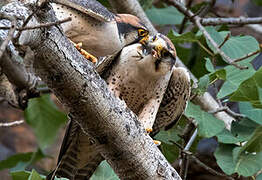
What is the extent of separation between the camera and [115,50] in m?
3.31

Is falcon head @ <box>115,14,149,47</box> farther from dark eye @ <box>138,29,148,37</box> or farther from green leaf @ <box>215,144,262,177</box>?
green leaf @ <box>215,144,262,177</box>

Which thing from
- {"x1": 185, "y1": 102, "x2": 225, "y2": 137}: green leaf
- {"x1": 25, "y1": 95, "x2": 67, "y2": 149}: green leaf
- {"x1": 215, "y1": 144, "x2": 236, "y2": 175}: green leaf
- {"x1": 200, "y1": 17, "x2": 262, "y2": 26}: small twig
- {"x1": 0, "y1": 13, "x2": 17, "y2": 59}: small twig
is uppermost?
{"x1": 0, "y1": 13, "x2": 17, "y2": 59}: small twig

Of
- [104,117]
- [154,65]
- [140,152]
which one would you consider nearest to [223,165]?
[154,65]

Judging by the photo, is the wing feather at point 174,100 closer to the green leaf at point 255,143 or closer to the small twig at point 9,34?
the green leaf at point 255,143

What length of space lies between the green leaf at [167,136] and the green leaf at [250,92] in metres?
0.62

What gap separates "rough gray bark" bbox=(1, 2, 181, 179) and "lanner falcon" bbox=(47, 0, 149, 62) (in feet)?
3.11

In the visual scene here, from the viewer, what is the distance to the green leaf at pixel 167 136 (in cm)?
373

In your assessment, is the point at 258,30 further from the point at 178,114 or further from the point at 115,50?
the point at 115,50

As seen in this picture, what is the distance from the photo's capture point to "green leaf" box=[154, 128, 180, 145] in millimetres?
3732

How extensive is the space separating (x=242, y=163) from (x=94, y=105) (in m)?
1.42

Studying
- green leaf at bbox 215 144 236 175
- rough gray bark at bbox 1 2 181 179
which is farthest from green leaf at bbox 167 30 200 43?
rough gray bark at bbox 1 2 181 179

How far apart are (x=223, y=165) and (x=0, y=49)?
2.22 meters

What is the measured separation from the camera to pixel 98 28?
10.9 feet

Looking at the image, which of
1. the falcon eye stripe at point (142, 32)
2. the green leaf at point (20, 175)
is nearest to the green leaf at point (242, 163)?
the falcon eye stripe at point (142, 32)
